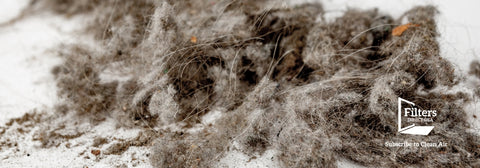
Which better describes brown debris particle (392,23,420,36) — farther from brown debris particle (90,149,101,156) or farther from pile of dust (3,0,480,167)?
brown debris particle (90,149,101,156)

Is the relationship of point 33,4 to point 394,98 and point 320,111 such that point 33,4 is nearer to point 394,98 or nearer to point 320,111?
point 320,111

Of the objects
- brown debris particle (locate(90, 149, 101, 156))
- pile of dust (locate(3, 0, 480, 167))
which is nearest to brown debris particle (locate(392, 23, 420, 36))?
pile of dust (locate(3, 0, 480, 167))

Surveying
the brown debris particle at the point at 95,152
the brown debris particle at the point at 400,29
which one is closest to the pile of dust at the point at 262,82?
the brown debris particle at the point at 400,29

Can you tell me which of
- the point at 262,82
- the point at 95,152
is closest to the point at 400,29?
the point at 262,82

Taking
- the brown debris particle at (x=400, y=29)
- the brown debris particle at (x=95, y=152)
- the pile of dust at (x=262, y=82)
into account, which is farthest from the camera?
the brown debris particle at (x=400, y=29)

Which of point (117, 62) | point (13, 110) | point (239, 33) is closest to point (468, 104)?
point (239, 33)

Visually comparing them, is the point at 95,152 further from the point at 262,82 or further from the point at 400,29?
the point at 400,29

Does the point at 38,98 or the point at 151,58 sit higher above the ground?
the point at 151,58

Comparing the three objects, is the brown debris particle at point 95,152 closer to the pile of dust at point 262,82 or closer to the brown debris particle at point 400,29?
the pile of dust at point 262,82
